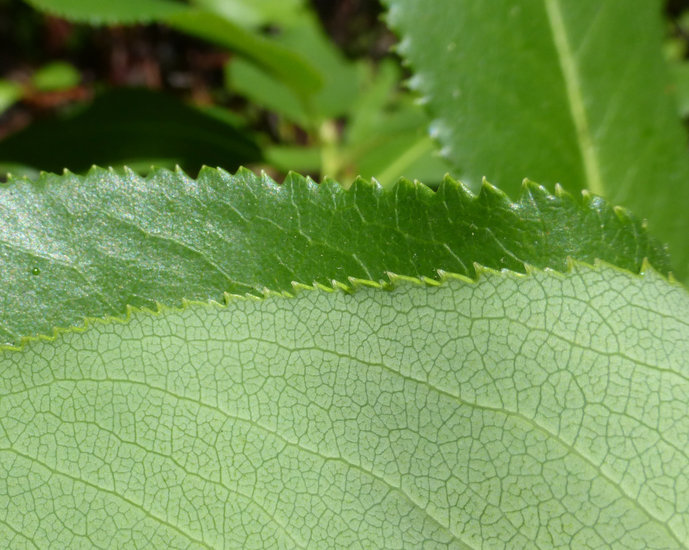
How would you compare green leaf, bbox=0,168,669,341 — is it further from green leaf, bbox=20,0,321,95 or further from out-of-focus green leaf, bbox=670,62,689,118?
out-of-focus green leaf, bbox=670,62,689,118

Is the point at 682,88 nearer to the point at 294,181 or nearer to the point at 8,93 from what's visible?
the point at 294,181

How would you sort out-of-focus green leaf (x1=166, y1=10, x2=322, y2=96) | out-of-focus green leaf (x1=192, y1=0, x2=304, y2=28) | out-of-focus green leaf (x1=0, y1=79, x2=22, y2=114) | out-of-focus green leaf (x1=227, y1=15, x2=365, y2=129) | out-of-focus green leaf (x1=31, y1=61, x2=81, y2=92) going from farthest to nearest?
out-of-focus green leaf (x1=31, y1=61, x2=81, y2=92) < out-of-focus green leaf (x1=0, y1=79, x2=22, y2=114) < out-of-focus green leaf (x1=192, y1=0, x2=304, y2=28) < out-of-focus green leaf (x1=227, y1=15, x2=365, y2=129) < out-of-focus green leaf (x1=166, y1=10, x2=322, y2=96)

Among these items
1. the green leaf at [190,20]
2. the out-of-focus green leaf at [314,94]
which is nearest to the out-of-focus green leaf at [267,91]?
the out-of-focus green leaf at [314,94]

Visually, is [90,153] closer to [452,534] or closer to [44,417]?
[44,417]

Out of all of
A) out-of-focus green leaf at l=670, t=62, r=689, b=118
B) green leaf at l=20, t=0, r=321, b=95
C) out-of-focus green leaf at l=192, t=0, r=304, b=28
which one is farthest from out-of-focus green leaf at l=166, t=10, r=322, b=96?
out-of-focus green leaf at l=670, t=62, r=689, b=118

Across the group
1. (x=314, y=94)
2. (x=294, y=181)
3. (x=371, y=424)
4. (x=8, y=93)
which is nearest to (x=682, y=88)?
(x=314, y=94)

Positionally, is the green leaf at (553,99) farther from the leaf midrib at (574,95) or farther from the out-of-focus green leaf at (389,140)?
the out-of-focus green leaf at (389,140)

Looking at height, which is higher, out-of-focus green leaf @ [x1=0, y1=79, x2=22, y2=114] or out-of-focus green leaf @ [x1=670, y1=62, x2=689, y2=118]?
out-of-focus green leaf @ [x1=670, y1=62, x2=689, y2=118]
